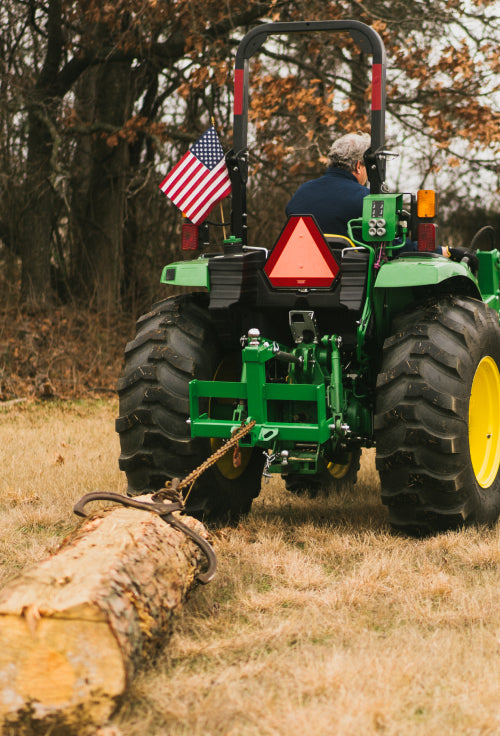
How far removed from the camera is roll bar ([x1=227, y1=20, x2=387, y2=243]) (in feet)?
15.8

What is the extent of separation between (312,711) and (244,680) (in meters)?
0.34

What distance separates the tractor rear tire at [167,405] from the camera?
4.67 metres

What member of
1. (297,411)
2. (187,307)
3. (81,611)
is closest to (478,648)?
(81,611)

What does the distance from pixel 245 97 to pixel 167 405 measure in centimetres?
175

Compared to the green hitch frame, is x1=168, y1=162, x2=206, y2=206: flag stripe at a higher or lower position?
higher

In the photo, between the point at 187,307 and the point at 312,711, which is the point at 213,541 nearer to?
the point at 187,307

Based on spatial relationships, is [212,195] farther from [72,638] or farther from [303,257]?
[72,638]

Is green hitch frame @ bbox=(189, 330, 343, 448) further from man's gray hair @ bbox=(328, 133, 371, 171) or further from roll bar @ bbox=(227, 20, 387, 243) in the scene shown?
man's gray hair @ bbox=(328, 133, 371, 171)

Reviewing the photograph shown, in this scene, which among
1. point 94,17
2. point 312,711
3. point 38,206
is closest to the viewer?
point 312,711

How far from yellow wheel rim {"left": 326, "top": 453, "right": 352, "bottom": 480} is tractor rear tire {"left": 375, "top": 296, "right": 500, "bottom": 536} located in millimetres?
1427

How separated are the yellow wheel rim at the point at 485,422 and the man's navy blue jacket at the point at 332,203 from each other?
1.04 metres

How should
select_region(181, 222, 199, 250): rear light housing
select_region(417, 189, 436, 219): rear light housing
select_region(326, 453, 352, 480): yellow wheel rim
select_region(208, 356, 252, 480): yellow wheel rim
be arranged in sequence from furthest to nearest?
1. select_region(326, 453, 352, 480): yellow wheel rim
2. select_region(181, 222, 199, 250): rear light housing
3. select_region(208, 356, 252, 480): yellow wheel rim
4. select_region(417, 189, 436, 219): rear light housing

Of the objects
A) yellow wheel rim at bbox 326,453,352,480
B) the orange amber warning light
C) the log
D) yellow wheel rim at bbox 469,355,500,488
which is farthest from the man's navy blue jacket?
the log

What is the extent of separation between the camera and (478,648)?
128 inches
